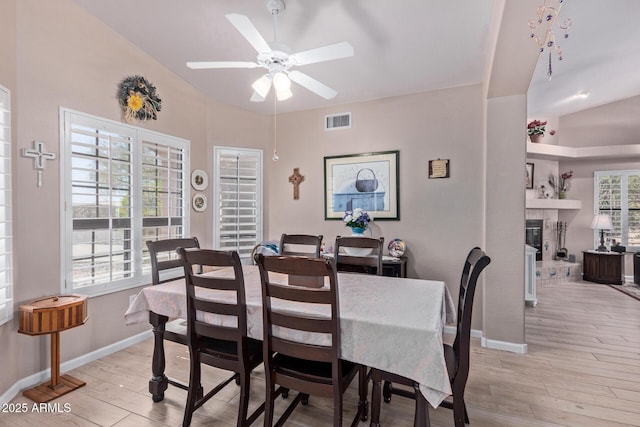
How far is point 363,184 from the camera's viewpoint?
3.98 metres

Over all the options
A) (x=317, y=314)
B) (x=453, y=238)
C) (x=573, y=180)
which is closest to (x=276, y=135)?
(x=453, y=238)

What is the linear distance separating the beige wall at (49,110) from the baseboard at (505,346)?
12.3 feet

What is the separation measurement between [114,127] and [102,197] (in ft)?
2.32

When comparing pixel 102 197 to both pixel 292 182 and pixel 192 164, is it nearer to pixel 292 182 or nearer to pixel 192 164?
pixel 192 164

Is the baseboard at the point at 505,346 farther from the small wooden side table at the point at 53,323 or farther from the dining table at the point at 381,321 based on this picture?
the small wooden side table at the point at 53,323

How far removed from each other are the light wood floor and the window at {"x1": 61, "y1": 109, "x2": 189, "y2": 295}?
83 cm

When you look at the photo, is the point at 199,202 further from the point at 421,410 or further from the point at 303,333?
the point at 421,410

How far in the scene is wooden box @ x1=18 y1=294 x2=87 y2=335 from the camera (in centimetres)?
219

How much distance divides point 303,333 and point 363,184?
267cm

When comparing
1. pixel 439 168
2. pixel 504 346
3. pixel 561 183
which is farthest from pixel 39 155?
pixel 561 183

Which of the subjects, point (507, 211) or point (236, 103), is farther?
point (236, 103)

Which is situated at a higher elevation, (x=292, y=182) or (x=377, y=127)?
(x=377, y=127)

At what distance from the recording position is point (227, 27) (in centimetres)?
270

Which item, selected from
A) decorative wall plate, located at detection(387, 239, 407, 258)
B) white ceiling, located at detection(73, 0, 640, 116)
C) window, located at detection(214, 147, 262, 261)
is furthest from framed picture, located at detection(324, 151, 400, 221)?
window, located at detection(214, 147, 262, 261)
